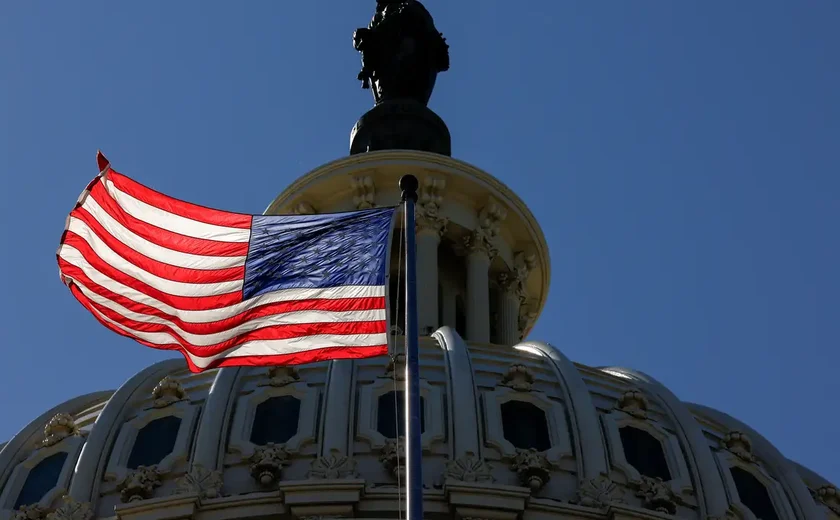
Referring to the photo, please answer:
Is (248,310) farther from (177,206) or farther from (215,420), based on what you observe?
(215,420)

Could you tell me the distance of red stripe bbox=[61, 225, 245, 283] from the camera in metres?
26.7

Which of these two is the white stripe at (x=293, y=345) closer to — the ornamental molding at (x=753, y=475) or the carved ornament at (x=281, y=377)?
the carved ornament at (x=281, y=377)

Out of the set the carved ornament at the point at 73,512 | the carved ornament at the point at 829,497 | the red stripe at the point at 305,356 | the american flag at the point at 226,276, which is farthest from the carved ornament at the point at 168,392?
the carved ornament at the point at 829,497

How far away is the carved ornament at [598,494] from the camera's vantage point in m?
34.9

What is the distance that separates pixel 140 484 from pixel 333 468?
11.5 ft

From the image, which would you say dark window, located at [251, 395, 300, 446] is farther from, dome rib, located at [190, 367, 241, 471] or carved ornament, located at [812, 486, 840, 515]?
carved ornament, located at [812, 486, 840, 515]

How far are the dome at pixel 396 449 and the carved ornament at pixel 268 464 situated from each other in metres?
0.03

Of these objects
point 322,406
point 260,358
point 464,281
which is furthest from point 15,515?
point 464,281

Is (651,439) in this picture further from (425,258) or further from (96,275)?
(96,275)

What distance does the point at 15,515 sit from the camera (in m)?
35.9

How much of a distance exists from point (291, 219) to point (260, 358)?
2.33m

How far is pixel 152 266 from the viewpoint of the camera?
27.5 metres

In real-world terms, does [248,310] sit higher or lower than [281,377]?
lower

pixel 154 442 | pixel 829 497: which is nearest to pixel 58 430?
pixel 154 442
